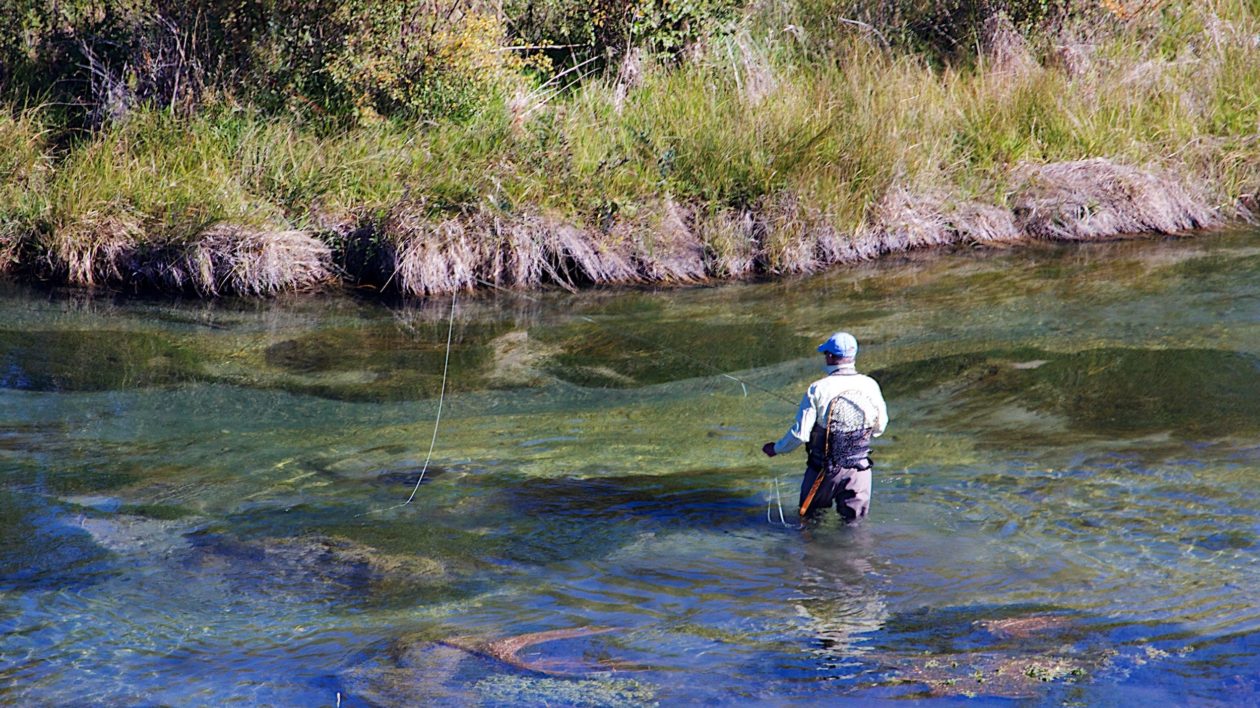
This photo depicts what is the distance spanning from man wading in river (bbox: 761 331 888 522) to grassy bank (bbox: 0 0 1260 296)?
6301 mm

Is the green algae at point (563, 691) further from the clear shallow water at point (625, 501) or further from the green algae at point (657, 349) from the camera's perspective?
the green algae at point (657, 349)

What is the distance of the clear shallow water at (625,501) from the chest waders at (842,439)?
44cm

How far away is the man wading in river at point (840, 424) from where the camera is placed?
7320 mm

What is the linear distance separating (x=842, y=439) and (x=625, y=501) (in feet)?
5.03

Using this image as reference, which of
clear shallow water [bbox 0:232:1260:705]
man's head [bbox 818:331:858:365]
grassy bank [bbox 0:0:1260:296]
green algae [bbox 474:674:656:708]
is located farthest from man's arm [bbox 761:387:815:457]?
grassy bank [bbox 0:0:1260:296]

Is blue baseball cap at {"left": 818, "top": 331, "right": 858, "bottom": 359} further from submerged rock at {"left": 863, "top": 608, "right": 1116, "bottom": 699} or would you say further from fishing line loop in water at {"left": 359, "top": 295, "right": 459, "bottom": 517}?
fishing line loop in water at {"left": 359, "top": 295, "right": 459, "bottom": 517}

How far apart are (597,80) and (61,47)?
6301mm

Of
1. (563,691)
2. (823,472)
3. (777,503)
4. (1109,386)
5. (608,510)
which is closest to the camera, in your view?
(563,691)

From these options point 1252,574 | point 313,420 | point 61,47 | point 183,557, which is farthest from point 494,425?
point 61,47

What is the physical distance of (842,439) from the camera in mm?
7375

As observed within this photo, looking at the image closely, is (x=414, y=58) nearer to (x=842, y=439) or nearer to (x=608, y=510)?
(x=608, y=510)

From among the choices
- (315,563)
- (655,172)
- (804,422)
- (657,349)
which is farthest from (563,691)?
(655,172)

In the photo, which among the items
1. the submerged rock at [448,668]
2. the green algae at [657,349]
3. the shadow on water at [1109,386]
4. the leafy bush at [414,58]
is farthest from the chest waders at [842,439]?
the leafy bush at [414,58]

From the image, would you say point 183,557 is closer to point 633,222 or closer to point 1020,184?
point 633,222
